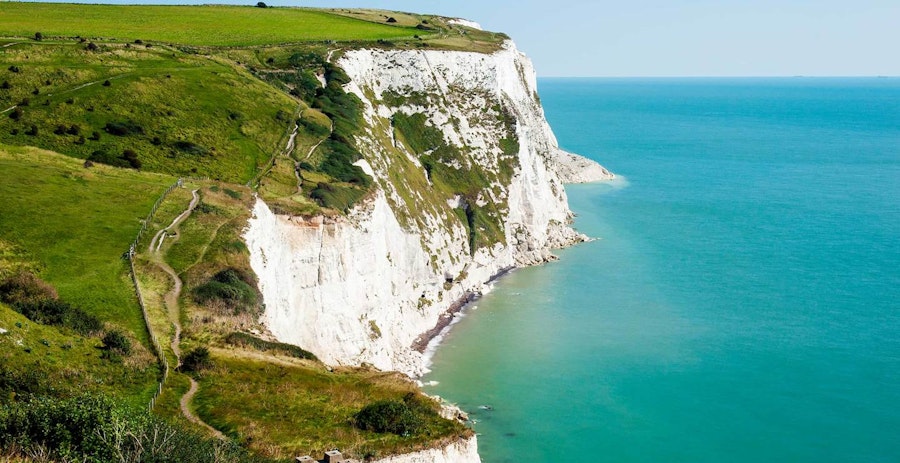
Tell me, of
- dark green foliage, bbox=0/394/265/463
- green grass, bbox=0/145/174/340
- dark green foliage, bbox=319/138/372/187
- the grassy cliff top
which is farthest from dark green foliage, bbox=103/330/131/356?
the grassy cliff top

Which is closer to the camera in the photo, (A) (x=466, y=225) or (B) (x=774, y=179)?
(A) (x=466, y=225)

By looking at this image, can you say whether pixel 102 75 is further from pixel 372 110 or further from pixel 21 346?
pixel 21 346

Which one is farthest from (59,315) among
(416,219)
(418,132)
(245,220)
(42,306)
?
(418,132)

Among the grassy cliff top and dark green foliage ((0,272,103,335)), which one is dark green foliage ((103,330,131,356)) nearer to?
dark green foliage ((0,272,103,335))

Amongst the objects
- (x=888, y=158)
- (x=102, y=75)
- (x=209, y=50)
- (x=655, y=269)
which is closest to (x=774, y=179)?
(x=888, y=158)

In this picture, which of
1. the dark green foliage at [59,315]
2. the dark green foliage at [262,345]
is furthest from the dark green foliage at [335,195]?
the dark green foliage at [59,315]

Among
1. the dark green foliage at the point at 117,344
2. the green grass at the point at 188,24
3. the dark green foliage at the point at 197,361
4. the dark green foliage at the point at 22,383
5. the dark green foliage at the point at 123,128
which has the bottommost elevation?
the dark green foliage at the point at 197,361

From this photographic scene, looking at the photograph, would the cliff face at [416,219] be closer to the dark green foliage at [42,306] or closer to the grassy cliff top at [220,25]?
the grassy cliff top at [220,25]
